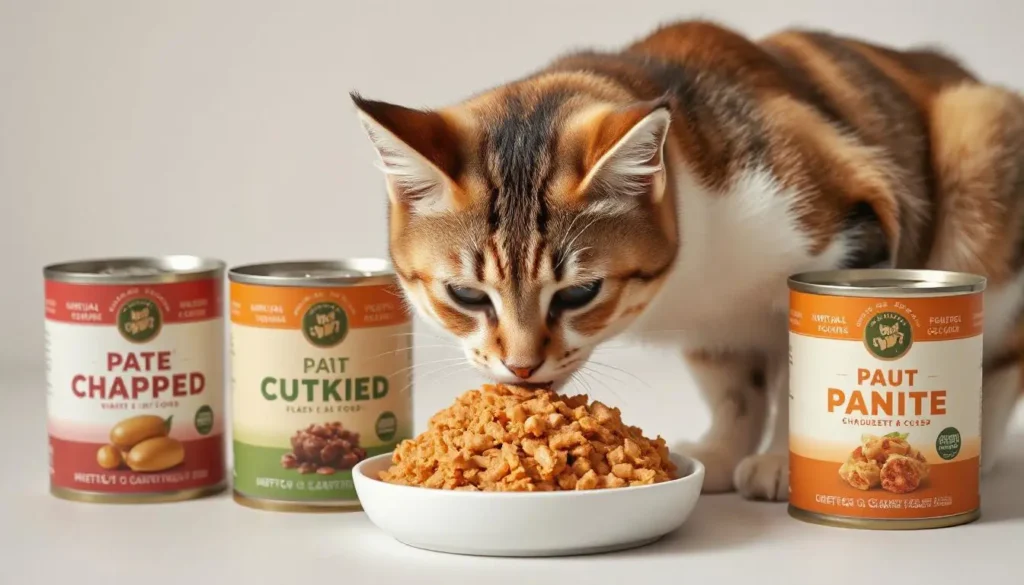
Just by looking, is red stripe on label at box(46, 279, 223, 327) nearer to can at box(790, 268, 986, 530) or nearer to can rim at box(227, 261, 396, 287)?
can rim at box(227, 261, 396, 287)

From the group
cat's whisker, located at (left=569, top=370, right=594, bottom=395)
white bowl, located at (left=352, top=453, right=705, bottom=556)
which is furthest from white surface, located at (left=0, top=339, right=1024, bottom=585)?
cat's whisker, located at (left=569, top=370, right=594, bottom=395)

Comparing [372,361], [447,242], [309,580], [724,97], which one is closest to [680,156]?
[724,97]

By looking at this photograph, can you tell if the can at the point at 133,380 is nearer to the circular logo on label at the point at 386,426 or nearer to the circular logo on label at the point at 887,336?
the circular logo on label at the point at 386,426

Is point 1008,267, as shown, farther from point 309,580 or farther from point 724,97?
point 309,580

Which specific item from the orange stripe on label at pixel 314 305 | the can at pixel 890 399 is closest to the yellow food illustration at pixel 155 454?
the orange stripe on label at pixel 314 305

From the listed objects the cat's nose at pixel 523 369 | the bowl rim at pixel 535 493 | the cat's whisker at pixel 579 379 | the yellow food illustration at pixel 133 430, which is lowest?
the bowl rim at pixel 535 493

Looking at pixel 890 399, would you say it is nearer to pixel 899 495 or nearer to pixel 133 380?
pixel 899 495
